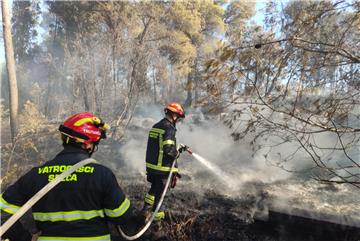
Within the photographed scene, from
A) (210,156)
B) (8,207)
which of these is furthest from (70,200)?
(210,156)

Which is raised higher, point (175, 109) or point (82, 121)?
point (175, 109)

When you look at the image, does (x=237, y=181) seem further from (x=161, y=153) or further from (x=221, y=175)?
(x=161, y=153)

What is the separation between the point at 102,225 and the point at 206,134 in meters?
12.2

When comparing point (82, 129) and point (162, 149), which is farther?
point (162, 149)

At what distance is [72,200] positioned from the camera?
2277 millimetres

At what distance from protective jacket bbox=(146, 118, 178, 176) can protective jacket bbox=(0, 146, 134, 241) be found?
128 inches

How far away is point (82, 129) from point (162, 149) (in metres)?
3.29

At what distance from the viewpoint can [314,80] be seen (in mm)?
4082

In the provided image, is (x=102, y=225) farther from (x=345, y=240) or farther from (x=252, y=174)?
(x=252, y=174)

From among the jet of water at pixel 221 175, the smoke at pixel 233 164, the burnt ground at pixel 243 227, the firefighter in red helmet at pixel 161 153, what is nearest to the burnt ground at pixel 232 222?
the burnt ground at pixel 243 227

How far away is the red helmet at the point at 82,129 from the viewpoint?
245 centimetres

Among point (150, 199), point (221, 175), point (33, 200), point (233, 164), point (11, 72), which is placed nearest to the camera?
point (33, 200)

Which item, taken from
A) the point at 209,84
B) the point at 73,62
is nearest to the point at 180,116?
the point at 209,84

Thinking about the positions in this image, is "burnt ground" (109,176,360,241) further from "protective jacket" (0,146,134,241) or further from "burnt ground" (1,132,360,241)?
"protective jacket" (0,146,134,241)
